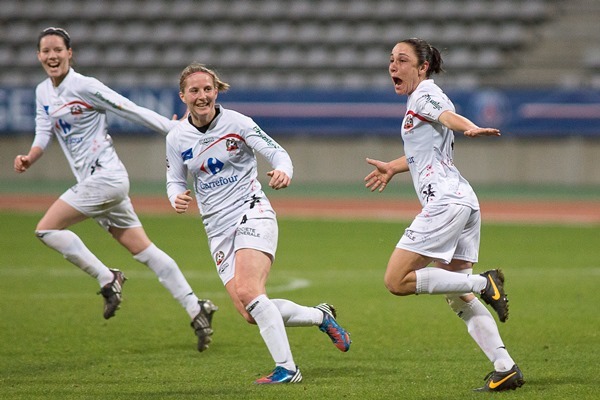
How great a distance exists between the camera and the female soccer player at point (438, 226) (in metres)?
6.11

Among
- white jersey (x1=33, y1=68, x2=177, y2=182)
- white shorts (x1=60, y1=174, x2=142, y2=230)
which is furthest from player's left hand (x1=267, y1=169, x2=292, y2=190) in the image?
white shorts (x1=60, y1=174, x2=142, y2=230)

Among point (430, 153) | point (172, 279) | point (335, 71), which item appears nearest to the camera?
point (430, 153)

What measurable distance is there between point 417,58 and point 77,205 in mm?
3529

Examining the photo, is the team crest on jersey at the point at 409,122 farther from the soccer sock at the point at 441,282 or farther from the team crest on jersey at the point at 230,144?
the team crest on jersey at the point at 230,144

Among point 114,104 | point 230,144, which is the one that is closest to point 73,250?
point 114,104

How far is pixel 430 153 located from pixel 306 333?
309 centimetres

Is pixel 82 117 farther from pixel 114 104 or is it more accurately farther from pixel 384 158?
pixel 384 158

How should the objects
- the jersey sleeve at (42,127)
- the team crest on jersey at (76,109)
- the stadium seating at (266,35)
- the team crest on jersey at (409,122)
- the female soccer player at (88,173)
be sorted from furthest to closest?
the stadium seating at (266,35)
the jersey sleeve at (42,127)
the team crest on jersey at (76,109)
the female soccer player at (88,173)
the team crest on jersey at (409,122)

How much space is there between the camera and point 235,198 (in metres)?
6.70

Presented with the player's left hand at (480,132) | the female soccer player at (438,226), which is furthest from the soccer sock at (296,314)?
the player's left hand at (480,132)

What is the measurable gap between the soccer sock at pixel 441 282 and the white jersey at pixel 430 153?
1.44ft

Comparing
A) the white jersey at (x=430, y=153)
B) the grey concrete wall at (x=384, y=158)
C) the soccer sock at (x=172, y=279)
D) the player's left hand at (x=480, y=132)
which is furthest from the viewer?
the grey concrete wall at (x=384, y=158)

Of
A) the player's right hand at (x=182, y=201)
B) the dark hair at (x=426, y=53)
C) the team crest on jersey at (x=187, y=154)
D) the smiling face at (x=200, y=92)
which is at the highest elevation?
the dark hair at (x=426, y=53)

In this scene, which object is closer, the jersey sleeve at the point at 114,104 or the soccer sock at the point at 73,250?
the jersey sleeve at the point at 114,104
